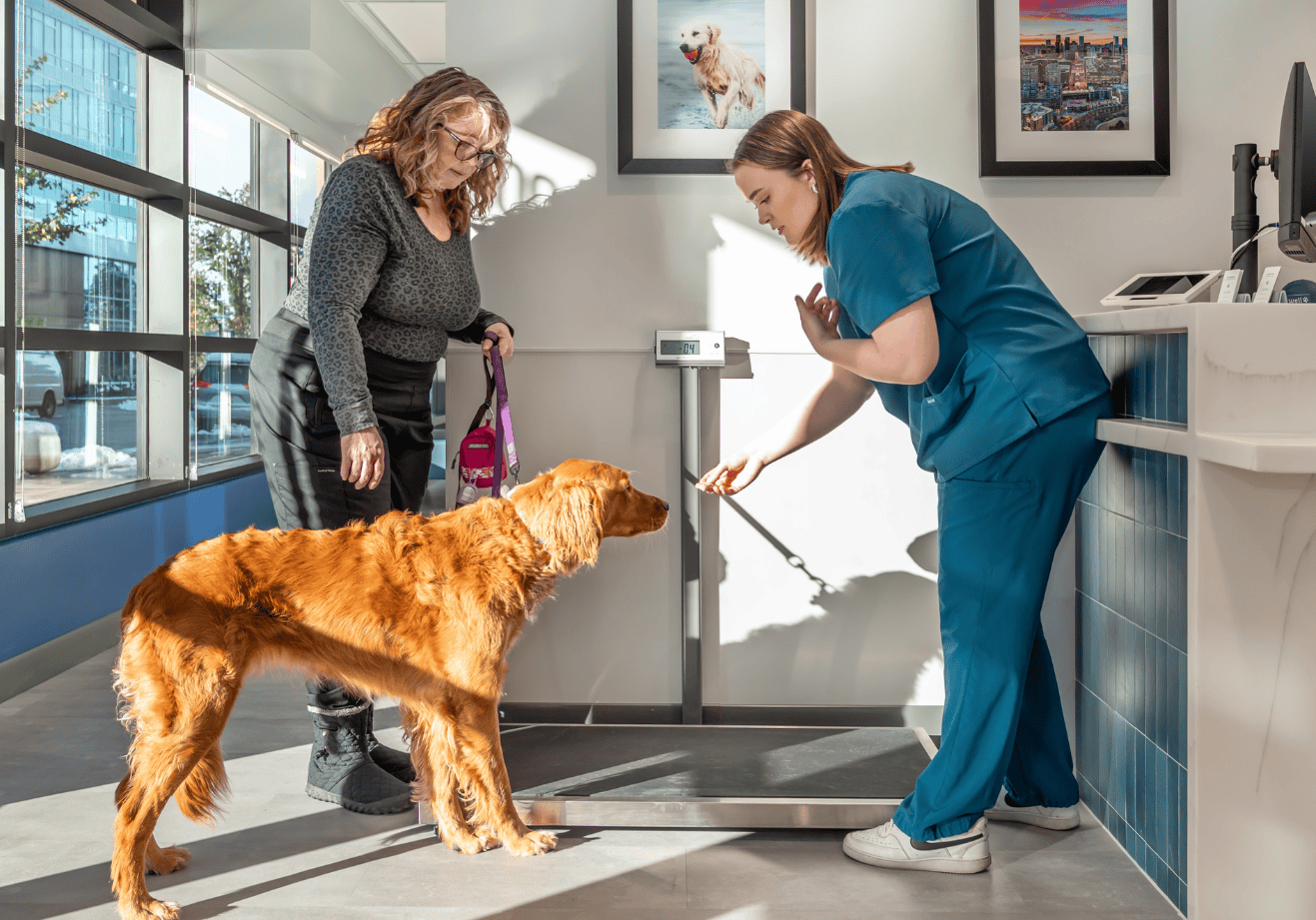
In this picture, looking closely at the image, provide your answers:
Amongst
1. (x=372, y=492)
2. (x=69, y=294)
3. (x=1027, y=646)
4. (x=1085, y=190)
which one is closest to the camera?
(x=1027, y=646)

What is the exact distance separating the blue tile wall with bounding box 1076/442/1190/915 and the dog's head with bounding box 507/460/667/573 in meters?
1.08

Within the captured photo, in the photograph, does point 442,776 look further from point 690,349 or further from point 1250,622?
point 1250,622

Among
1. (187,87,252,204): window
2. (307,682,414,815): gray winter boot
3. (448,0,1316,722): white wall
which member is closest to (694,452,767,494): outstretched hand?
(448,0,1316,722): white wall

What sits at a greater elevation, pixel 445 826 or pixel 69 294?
pixel 69 294

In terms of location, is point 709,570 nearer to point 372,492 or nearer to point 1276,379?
point 372,492

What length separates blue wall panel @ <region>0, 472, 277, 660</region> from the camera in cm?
352

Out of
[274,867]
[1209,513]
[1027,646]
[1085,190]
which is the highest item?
[1085,190]

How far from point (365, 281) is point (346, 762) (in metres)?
1.14

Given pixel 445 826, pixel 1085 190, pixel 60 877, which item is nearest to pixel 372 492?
pixel 445 826

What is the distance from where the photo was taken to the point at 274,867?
2.01m

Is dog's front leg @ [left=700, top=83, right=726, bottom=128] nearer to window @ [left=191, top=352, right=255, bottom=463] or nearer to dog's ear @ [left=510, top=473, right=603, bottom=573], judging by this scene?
dog's ear @ [left=510, top=473, right=603, bottom=573]

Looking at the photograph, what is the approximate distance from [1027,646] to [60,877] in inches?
77.5

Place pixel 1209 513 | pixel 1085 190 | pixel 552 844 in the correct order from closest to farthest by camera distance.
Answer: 1. pixel 1209 513
2. pixel 552 844
3. pixel 1085 190

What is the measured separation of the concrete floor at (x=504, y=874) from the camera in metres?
1.83
